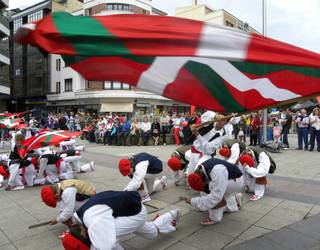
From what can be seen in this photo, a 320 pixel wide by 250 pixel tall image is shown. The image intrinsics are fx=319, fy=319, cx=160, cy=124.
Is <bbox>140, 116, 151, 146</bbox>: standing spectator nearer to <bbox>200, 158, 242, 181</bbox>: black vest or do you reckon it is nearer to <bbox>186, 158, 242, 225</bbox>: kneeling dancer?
<bbox>186, 158, 242, 225</bbox>: kneeling dancer

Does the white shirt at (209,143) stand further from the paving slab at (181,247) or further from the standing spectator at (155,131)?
Result: the standing spectator at (155,131)

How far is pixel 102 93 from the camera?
1410 inches

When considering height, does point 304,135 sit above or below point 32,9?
below

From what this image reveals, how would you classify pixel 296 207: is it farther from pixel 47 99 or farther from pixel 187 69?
pixel 47 99

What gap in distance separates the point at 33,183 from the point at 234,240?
201 inches

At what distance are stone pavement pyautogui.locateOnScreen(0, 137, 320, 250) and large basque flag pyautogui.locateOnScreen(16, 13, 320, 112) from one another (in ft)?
5.88

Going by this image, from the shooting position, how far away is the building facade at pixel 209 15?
4252 centimetres

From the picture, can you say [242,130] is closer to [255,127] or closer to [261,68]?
[255,127]

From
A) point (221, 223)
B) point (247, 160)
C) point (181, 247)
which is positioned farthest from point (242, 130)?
point (181, 247)

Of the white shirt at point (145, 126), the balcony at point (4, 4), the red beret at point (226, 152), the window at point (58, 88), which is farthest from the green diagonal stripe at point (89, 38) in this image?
the window at point (58, 88)

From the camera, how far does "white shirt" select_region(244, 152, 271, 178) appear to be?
599 cm

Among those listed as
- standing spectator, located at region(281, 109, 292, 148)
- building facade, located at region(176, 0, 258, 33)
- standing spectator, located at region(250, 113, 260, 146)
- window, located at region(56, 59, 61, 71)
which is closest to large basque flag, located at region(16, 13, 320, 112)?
standing spectator, located at region(250, 113, 260, 146)

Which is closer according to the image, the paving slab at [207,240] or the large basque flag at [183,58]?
the large basque flag at [183,58]

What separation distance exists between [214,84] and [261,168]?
3076 mm
